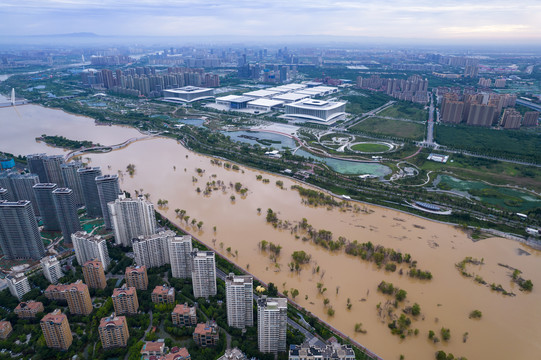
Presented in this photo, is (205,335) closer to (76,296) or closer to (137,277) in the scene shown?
(137,277)

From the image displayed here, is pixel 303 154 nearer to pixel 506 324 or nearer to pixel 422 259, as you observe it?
pixel 422 259

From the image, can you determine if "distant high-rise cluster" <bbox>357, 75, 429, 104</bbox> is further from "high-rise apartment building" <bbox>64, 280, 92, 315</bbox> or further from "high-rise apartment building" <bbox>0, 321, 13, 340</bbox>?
"high-rise apartment building" <bbox>0, 321, 13, 340</bbox>

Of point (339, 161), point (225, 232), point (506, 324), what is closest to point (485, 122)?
point (339, 161)

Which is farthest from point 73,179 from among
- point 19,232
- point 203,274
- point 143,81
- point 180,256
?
point 143,81

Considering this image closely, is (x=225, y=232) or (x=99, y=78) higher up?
(x=99, y=78)

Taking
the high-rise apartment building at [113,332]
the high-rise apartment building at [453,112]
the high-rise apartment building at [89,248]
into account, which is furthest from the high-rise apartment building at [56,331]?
the high-rise apartment building at [453,112]

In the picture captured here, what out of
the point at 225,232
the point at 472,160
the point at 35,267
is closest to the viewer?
the point at 35,267

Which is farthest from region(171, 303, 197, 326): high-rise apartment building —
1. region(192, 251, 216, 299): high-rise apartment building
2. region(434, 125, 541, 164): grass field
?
region(434, 125, 541, 164): grass field
